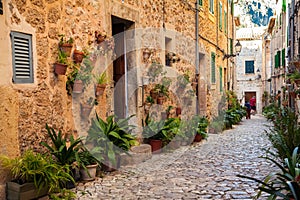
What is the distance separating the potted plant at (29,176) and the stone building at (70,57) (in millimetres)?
151

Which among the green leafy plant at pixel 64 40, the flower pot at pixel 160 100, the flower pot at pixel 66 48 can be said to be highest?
the green leafy plant at pixel 64 40

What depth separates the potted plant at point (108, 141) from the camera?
5.38 metres

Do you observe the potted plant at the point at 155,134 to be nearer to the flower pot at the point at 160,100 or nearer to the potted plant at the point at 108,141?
the flower pot at the point at 160,100

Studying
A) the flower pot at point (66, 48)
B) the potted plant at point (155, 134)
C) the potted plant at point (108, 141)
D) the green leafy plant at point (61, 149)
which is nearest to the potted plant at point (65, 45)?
the flower pot at point (66, 48)

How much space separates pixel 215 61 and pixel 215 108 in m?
2.04

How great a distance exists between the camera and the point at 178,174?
17.8 feet

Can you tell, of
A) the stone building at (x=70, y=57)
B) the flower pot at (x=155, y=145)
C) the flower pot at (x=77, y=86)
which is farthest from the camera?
the flower pot at (x=155, y=145)

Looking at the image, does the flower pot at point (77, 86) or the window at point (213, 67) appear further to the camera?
the window at point (213, 67)

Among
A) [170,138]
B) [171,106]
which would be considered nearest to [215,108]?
[171,106]

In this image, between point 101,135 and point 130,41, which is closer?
point 101,135

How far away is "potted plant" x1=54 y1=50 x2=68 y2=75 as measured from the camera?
4.78 meters

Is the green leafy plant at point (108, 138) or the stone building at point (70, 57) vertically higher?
the stone building at point (70, 57)

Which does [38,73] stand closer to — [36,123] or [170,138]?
[36,123]

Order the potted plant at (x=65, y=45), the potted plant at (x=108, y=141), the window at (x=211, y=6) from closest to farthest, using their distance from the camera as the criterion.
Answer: the potted plant at (x=65, y=45)
the potted plant at (x=108, y=141)
the window at (x=211, y=6)
